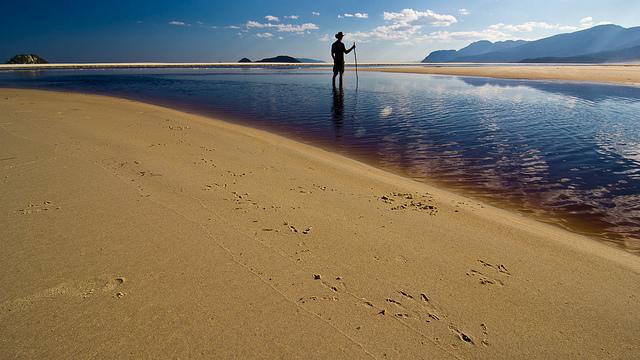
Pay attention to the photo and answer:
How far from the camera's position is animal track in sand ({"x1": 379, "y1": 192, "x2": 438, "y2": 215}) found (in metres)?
4.40

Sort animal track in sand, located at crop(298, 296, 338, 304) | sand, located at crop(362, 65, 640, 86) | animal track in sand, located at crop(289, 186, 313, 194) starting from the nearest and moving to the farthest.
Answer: animal track in sand, located at crop(298, 296, 338, 304)
animal track in sand, located at crop(289, 186, 313, 194)
sand, located at crop(362, 65, 640, 86)

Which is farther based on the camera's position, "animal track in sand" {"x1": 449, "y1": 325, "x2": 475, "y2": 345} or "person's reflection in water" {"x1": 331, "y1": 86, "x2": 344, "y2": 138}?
"person's reflection in water" {"x1": 331, "y1": 86, "x2": 344, "y2": 138}

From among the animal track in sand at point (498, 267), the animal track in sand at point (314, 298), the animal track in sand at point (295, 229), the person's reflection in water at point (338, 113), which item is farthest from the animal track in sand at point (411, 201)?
the person's reflection in water at point (338, 113)

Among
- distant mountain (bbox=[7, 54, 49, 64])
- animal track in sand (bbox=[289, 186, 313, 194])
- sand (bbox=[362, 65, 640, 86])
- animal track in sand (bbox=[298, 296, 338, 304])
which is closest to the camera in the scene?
animal track in sand (bbox=[298, 296, 338, 304])

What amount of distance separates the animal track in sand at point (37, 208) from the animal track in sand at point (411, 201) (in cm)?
405

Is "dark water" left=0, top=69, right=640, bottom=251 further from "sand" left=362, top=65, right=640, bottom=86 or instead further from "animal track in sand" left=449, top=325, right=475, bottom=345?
"sand" left=362, top=65, right=640, bottom=86

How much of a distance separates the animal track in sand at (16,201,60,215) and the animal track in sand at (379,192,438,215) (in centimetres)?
405

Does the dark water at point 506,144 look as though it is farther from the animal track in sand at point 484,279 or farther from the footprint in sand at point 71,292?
the footprint in sand at point 71,292

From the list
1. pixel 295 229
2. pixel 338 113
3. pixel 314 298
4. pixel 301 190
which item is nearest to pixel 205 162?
pixel 301 190

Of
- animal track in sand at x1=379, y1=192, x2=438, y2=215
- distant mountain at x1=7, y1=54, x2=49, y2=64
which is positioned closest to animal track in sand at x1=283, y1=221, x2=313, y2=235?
animal track in sand at x1=379, y1=192, x2=438, y2=215

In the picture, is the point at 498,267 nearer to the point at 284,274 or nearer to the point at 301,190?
the point at 284,274

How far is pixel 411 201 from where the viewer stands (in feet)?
15.4

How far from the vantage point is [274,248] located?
313cm

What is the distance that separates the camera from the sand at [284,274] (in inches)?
82.6
